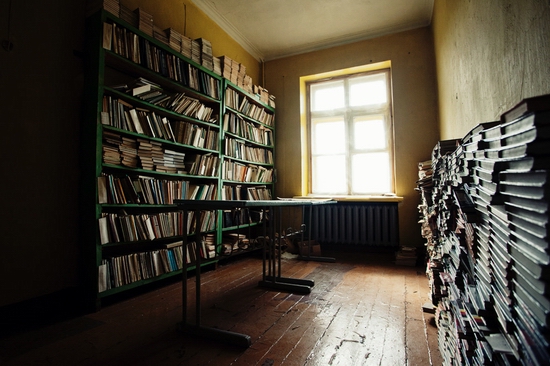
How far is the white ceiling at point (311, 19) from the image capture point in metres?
3.94

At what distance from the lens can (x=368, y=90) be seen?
4883 millimetres

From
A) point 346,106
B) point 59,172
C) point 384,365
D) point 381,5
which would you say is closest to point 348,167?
point 346,106

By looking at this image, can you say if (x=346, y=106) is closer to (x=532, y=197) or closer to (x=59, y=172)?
(x=59, y=172)

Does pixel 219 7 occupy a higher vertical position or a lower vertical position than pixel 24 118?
higher

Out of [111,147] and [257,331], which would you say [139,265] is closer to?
[111,147]

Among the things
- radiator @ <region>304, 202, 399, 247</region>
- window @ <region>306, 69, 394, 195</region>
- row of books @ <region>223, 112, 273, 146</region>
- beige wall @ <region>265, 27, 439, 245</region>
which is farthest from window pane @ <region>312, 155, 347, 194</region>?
row of books @ <region>223, 112, 273, 146</region>

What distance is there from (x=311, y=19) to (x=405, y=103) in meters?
1.99

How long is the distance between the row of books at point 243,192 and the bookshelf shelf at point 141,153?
6.5 inches

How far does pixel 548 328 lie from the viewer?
40cm

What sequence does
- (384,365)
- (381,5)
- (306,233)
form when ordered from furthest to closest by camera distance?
1. (306,233)
2. (381,5)
3. (384,365)

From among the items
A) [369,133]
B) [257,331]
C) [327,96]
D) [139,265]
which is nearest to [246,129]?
[327,96]

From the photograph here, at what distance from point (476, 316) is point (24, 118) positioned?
2928 mm

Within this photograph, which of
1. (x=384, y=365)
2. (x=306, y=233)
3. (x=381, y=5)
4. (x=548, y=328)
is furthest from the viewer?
(x=306, y=233)

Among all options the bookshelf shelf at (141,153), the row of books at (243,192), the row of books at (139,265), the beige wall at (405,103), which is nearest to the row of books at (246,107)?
the bookshelf shelf at (141,153)
